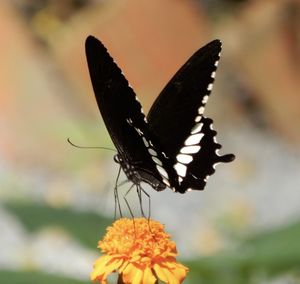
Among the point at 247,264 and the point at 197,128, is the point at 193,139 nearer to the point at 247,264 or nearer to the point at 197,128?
the point at 197,128

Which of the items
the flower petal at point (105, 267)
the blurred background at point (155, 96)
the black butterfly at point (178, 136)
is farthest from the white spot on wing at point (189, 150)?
the blurred background at point (155, 96)

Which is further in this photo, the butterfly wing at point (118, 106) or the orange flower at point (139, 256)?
the butterfly wing at point (118, 106)

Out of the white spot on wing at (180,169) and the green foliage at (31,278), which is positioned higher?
the white spot on wing at (180,169)

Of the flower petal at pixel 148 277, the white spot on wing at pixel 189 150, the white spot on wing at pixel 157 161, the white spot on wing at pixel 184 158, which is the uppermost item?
the white spot on wing at pixel 189 150

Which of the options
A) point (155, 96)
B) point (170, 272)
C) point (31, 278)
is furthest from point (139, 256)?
point (155, 96)

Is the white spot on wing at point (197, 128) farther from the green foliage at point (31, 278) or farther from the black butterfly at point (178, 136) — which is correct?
the green foliage at point (31, 278)

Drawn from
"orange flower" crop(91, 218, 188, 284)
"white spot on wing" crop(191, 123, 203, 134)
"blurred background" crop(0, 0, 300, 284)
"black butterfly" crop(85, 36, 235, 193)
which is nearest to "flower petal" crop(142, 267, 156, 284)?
"orange flower" crop(91, 218, 188, 284)

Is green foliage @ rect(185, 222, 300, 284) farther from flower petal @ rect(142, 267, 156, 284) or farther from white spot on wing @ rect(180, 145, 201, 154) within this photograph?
flower petal @ rect(142, 267, 156, 284)

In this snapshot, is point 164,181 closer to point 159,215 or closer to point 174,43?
point 159,215
